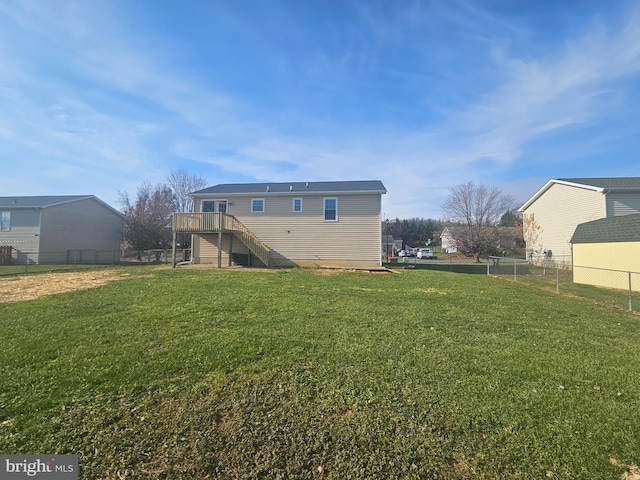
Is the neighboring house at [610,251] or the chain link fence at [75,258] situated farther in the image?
the chain link fence at [75,258]

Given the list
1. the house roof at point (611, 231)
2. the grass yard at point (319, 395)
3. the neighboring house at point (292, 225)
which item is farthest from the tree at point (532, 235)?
the grass yard at point (319, 395)

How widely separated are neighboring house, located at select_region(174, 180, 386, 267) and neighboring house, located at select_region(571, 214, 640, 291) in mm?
9663

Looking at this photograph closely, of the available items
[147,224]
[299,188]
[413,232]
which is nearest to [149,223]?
[147,224]

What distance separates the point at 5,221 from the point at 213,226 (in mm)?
18190

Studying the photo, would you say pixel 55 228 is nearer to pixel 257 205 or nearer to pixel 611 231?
pixel 257 205

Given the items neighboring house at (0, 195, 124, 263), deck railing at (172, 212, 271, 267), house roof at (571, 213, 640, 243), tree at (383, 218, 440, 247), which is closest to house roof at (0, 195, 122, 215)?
neighboring house at (0, 195, 124, 263)

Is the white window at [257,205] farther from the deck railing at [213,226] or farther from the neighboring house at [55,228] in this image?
the neighboring house at [55,228]

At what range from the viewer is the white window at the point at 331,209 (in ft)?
59.0

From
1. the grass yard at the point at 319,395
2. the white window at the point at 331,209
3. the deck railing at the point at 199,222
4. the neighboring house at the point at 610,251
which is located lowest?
the grass yard at the point at 319,395

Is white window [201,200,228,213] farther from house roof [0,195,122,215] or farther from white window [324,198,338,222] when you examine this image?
house roof [0,195,122,215]

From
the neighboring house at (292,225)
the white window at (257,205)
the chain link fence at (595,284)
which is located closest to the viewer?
the chain link fence at (595,284)

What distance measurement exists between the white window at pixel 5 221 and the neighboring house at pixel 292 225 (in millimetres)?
15097

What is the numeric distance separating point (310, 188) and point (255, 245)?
4956 millimetres

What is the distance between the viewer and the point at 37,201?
23.8 metres
